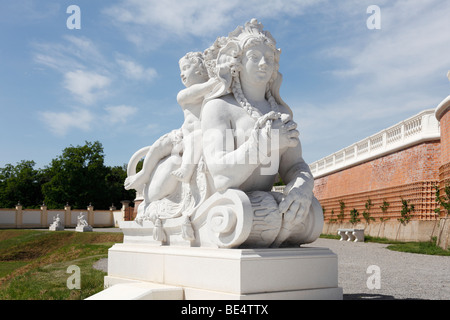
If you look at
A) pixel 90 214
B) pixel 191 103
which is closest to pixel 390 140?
pixel 191 103

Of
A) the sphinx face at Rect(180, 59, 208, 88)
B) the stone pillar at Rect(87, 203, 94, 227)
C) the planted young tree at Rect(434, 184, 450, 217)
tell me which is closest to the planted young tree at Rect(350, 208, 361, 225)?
the planted young tree at Rect(434, 184, 450, 217)

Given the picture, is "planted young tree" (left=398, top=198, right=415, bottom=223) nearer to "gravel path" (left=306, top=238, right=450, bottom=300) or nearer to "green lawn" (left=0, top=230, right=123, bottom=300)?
"gravel path" (left=306, top=238, right=450, bottom=300)

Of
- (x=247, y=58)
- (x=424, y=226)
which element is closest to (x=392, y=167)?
(x=424, y=226)

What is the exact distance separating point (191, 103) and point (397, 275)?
5431 millimetres

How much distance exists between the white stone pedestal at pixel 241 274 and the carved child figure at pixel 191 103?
2.79ft

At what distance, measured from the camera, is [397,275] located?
8.00 metres

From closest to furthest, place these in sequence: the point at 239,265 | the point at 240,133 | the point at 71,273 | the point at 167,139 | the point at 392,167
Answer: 1. the point at 239,265
2. the point at 240,133
3. the point at 167,139
4. the point at 71,273
5. the point at 392,167

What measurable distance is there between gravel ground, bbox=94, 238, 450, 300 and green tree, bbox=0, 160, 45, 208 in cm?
3977

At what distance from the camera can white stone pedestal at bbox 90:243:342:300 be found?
11.3ft

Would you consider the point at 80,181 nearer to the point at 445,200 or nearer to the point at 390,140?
the point at 390,140

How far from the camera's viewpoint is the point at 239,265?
338 cm

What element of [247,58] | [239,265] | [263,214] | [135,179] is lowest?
[239,265]
